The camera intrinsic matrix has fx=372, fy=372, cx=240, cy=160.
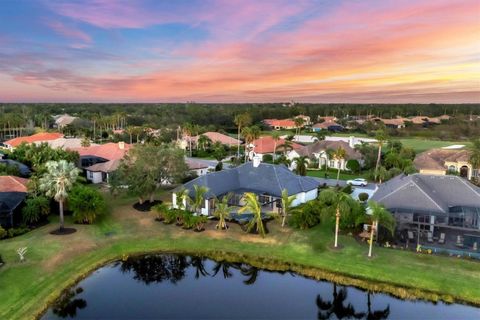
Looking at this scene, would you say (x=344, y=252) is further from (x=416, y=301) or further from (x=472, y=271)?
(x=472, y=271)

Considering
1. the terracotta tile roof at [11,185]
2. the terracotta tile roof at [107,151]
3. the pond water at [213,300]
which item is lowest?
the pond water at [213,300]

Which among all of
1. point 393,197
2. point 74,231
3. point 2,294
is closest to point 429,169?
point 393,197

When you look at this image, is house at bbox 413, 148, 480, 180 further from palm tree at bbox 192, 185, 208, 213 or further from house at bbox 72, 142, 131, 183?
house at bbox 72, 142, 131, 183

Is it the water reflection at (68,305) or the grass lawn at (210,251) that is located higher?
the grass lawn at (210,251)

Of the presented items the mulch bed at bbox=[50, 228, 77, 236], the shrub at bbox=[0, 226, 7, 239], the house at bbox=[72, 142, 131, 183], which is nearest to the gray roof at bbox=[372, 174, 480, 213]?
the mulch bed at bbox=[50, 228, 77, 236]

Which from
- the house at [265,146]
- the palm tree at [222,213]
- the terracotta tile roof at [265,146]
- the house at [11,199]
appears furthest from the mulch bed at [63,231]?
the terracotta tile roof at [265,146]

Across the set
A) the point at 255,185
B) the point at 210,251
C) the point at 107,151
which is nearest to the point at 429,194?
the point at 255,185

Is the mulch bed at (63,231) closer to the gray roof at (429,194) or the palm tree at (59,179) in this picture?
the palm tree at (59,179)
